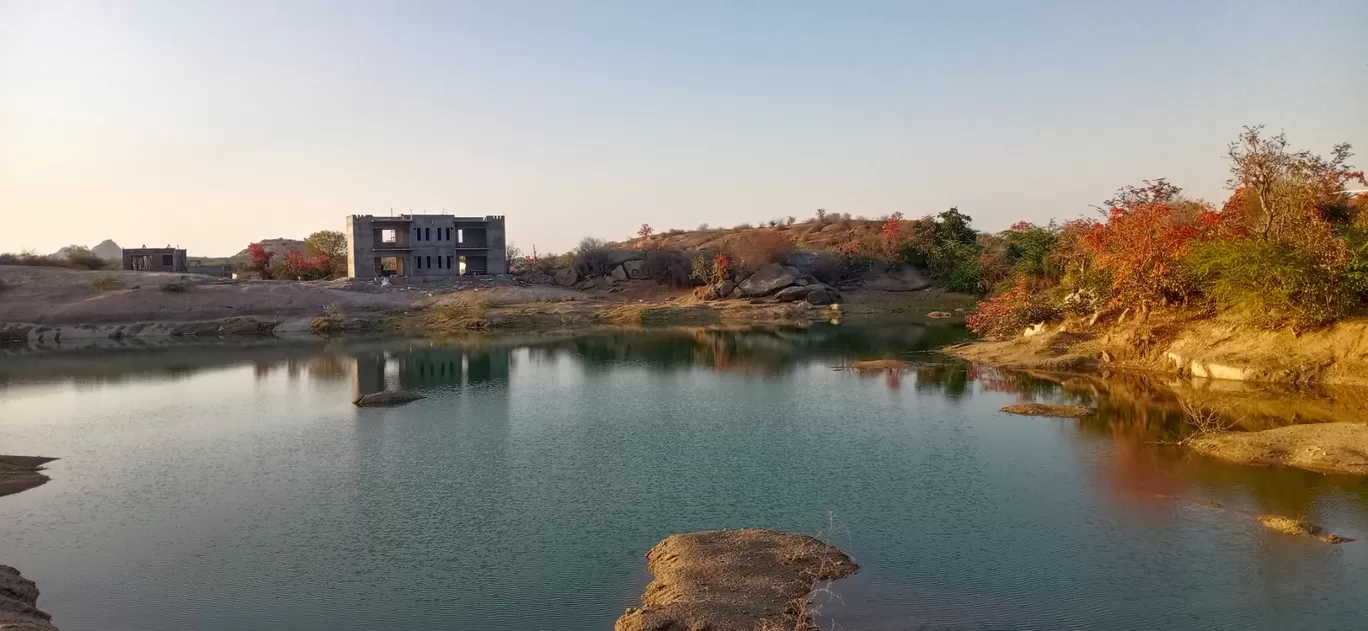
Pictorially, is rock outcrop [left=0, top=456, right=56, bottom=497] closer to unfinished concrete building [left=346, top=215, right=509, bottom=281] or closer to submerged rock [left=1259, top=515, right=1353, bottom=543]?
submerged rock [left=1259, top=515, right=1353, bottom=543]

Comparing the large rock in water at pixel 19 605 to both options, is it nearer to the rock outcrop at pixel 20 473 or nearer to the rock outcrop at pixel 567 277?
the rock outcrop at pixel 20 473

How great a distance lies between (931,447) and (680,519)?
29.6ft

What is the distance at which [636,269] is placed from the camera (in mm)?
80562

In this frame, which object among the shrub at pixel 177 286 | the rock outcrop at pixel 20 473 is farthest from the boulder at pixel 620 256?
the rock outcrop at pixel 20 473

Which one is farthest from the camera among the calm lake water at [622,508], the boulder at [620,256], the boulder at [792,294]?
the boulder at [620,256]

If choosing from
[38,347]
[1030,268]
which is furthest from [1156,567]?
[38,347]

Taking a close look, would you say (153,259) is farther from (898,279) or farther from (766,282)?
(898,279)

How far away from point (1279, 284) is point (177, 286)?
64.4 metres

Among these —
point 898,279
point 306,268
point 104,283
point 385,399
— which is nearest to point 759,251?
point 898,279

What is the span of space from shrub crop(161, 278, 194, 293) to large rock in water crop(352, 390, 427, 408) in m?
38.2

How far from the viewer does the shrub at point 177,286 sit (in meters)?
63.1

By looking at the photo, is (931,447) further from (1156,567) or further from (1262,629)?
(1262,629)

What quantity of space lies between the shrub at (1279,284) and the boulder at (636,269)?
52.1 metres

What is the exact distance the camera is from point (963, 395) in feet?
106
